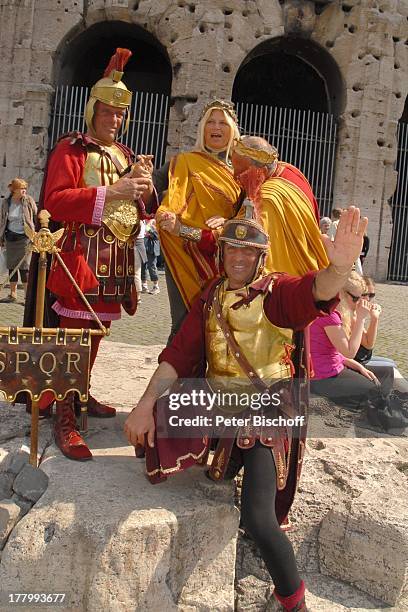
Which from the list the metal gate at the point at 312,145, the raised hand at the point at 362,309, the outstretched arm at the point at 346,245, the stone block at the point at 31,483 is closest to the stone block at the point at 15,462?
the stone block at the point at 31,483

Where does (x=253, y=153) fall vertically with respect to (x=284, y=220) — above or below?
above

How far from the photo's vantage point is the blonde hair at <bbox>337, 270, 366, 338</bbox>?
378 centimetres

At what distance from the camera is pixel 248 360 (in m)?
2.37

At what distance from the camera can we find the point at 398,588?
246cm

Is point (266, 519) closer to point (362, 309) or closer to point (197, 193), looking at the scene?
point (197, 193)

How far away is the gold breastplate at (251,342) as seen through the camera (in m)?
2.36

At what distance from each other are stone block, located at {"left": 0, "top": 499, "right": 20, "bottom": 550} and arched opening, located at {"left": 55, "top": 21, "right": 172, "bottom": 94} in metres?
11.5

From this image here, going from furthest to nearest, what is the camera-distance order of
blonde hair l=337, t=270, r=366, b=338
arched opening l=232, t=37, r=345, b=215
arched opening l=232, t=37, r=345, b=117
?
arched opening l=232, t=37, r=345, b=117 < arched opening l=232, t=37, r=345, b=215 < blonde hair l=337, t=270, r=366, b=338

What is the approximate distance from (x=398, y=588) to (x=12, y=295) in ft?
21.0

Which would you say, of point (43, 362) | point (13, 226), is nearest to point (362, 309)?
point (43, 362)

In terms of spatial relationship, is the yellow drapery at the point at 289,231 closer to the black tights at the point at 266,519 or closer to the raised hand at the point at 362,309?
the black tights at the point at 266,519

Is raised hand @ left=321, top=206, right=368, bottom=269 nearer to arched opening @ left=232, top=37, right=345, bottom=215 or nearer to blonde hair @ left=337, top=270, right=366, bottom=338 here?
blonde hair @ left=337, top=270, right=366, bottom=338

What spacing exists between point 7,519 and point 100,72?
1493cm

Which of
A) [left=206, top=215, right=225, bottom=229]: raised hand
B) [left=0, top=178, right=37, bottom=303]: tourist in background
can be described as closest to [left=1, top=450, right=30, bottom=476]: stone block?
[left=206, top=215, right=225, bottom=229]: raised hand
